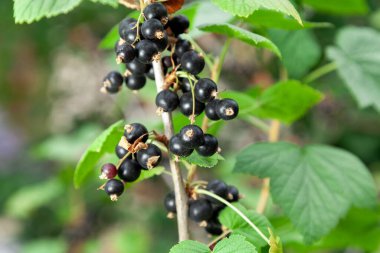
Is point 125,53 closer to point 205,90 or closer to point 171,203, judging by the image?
point 205,90

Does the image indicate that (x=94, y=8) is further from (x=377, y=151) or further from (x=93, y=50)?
(x=377, y=151)

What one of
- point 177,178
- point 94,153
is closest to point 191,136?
point 177,178

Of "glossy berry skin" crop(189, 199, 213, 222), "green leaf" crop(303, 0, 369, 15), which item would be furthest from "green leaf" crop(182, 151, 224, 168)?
"green leaf" crop(303, 0, 369, 15)

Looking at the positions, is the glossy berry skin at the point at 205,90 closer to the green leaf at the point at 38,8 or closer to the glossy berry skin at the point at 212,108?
the glossy berry skin at the point at 212,108

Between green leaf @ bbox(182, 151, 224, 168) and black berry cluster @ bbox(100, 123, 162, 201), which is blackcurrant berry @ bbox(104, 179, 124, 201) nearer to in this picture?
black berry cluster @ bbox(100, 123, 162, 201)

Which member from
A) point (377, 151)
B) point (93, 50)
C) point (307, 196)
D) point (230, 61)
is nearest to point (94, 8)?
point (93, 50)
